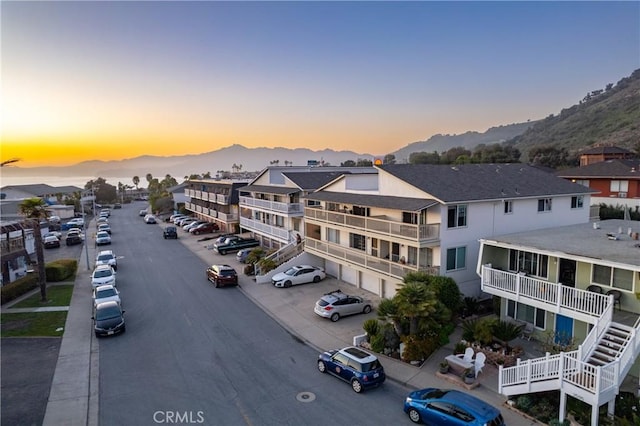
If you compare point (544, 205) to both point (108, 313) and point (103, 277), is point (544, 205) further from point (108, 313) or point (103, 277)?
point (103, 277)

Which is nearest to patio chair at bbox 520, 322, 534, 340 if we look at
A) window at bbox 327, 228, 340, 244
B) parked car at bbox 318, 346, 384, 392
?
parked car at bbox 318, 346, 384, 392

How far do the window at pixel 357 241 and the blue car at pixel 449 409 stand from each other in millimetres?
15556

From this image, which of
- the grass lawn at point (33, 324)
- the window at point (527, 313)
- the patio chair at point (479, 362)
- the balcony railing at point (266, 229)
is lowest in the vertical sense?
the grass lawn at point (33, 324)

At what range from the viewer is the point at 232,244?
44.6m

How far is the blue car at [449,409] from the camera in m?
12.9

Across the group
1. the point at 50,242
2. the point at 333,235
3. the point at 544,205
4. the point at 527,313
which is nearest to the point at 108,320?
the point at 333,235

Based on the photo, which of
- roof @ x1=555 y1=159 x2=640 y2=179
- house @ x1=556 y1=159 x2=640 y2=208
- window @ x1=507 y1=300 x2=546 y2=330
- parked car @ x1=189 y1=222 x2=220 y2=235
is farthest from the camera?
parked car @ x1=189 y1=222 x2=220 y2=235

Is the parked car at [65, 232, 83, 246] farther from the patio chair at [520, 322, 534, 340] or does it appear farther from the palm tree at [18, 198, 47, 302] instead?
the patio chair at [520, 322, 534, 340]

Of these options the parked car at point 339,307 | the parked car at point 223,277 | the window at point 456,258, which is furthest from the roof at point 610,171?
the parked car at point 223,277

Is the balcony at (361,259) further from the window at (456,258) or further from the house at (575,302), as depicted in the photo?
the house at (575,302)

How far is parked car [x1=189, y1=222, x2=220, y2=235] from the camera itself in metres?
58.4

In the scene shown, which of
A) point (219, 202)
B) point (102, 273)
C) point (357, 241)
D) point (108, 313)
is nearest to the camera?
point (108, 313)

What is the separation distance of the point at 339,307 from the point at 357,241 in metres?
7.28

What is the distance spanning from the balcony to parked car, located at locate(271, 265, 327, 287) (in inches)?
59.6
